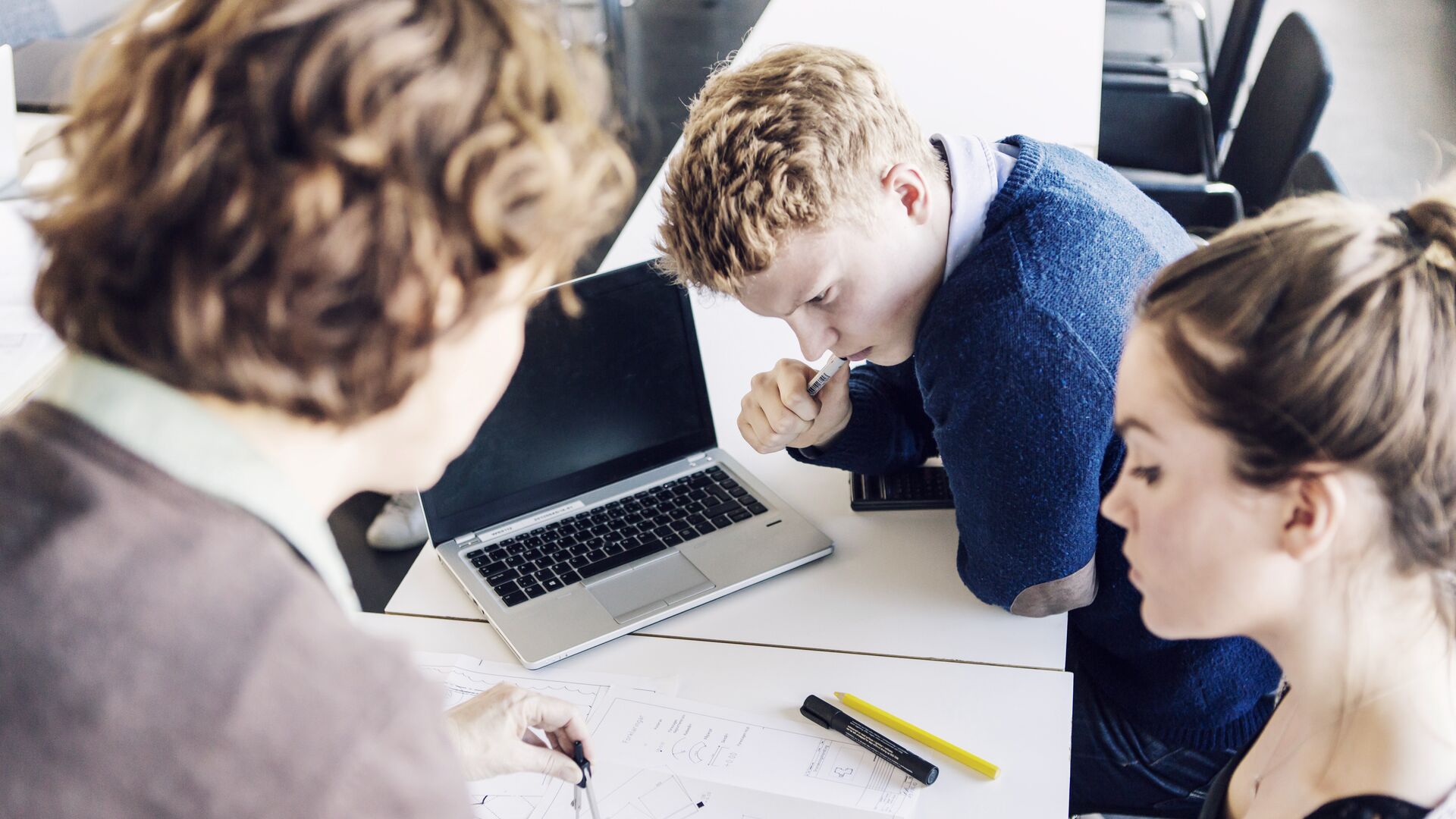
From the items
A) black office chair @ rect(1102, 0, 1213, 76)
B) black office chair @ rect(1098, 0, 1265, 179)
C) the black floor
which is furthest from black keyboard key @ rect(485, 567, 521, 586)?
black office chair @ rect(1102, 0, 1213, 76)

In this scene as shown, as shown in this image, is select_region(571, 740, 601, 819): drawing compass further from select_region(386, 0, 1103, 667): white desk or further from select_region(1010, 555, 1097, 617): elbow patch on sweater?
select_region(1010, 555, 1097, 617): elbow patch on sweater

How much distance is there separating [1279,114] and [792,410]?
1.35 m

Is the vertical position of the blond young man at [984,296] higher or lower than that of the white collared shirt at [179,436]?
lower

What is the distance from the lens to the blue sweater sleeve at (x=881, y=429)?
4.69 ft

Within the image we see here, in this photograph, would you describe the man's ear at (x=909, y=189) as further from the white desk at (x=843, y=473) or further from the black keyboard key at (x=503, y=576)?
the black keyboard key at (x=503, y=576)

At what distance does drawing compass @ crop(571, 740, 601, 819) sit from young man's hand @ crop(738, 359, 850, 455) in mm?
530

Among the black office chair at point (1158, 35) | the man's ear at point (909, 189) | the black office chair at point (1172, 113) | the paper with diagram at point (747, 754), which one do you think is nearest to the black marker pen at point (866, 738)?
the paper with diagram at point (747, 754)

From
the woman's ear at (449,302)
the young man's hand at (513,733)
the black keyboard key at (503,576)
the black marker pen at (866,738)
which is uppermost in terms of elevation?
the woman's ear at (449,302)

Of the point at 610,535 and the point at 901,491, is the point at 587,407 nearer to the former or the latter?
the point at 610,535

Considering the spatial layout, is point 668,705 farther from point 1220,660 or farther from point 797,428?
point 1220,660

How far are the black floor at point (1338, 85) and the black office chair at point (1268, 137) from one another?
0.20 metres

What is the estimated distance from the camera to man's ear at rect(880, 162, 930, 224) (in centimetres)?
120

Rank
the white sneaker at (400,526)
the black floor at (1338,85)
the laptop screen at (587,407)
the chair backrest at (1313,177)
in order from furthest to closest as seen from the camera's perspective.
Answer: the black floor at (1338,85)
the chair backrest at (1313,177)
the white sneaker at (400,526)
the laptop screen at (587,407)

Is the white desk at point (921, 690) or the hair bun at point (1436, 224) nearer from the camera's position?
the hair bun at point (1436, 224)
